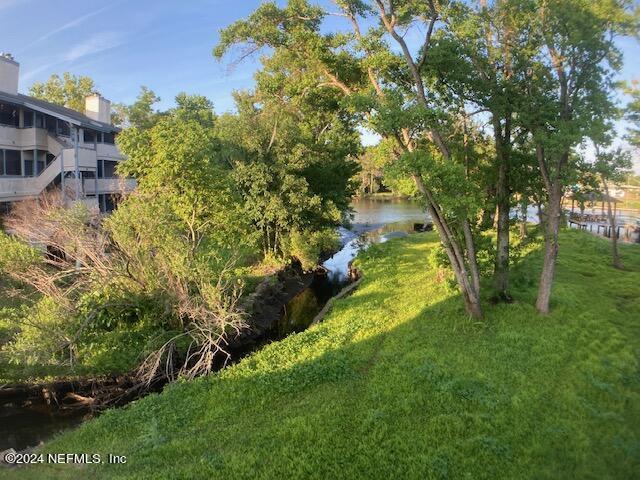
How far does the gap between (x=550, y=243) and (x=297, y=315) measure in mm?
11525

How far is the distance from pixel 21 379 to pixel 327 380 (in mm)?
8965

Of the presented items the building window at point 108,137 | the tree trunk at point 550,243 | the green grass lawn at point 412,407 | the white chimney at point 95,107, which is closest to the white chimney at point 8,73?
the building window at point 108,137

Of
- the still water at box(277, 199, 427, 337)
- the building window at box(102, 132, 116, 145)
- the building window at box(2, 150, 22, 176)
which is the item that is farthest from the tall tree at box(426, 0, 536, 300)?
the building window at box(102, 132, 116, 145)

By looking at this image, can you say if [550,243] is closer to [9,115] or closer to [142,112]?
[9,115]

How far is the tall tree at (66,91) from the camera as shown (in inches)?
1793

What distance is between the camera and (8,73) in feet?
84.7

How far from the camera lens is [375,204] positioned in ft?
265

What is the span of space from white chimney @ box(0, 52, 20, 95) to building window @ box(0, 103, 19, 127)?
4.91ft

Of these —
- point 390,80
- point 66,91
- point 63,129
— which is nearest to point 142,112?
point 66,91

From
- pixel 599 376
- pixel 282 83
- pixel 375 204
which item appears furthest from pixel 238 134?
pixel 375 204

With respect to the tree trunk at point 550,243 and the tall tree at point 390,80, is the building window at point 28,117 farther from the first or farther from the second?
the tree trunk at point 550,243

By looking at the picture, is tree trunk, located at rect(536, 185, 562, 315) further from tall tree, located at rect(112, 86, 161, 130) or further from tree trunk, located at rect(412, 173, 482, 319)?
tall tree, located at rect(112, 86, 161, 130)

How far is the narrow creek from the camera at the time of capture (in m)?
11.5

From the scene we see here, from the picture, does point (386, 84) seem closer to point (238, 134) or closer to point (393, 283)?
point (393, 283)
